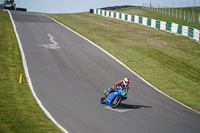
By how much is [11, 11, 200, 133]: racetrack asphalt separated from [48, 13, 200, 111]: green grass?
1514mm

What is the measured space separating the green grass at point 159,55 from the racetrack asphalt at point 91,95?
1514mm

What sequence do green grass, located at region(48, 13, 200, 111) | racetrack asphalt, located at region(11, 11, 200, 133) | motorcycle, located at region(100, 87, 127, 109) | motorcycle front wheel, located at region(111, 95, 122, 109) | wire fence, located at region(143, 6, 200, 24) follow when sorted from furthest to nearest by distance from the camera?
wire fence, located at region(143, 6, 200, 24) → green grass, located at region(48, 13, 200, 111) → motorcycle front wheel, located at region(111, 95, 122, 109) → motorcycle, located at region(100, 87, 127, 109) → racetrack asphalt, located at region(11, 11, 200, 133)

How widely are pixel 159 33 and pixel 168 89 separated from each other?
2191 centimetres

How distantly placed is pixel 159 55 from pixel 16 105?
702 inches

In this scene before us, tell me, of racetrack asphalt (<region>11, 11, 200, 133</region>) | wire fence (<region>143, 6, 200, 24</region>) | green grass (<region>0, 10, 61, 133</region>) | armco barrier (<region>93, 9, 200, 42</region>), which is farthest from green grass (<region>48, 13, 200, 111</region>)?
wire fence (<region>143, 6, 200, 24</region>)

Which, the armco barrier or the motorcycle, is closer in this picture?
the motorcycle

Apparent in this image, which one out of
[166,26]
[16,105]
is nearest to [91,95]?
[16,105]

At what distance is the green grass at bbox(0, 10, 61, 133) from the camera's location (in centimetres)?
1009

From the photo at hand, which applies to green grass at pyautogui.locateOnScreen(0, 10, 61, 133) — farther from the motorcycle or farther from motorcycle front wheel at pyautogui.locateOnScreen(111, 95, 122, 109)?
motorcycle front wheel at pyautogui.locateOnScreen(111, 95, 122, 109)

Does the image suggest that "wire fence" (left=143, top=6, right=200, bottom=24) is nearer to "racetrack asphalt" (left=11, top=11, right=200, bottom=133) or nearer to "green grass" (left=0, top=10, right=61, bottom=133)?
"racetrack asphalt" (left=11, top=11, right=200, bottom=133)

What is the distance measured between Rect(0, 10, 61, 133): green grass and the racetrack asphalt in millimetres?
639

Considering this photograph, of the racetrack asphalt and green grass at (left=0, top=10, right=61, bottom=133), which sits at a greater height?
green grass at (left=0, top=10, right=61, bottom=133)

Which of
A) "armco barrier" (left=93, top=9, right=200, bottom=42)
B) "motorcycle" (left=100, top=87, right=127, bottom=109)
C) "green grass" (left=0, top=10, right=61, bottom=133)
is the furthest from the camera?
"armco barrier" (left=93, top=9, right=200, bottom=42)

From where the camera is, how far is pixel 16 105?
12625 mm
